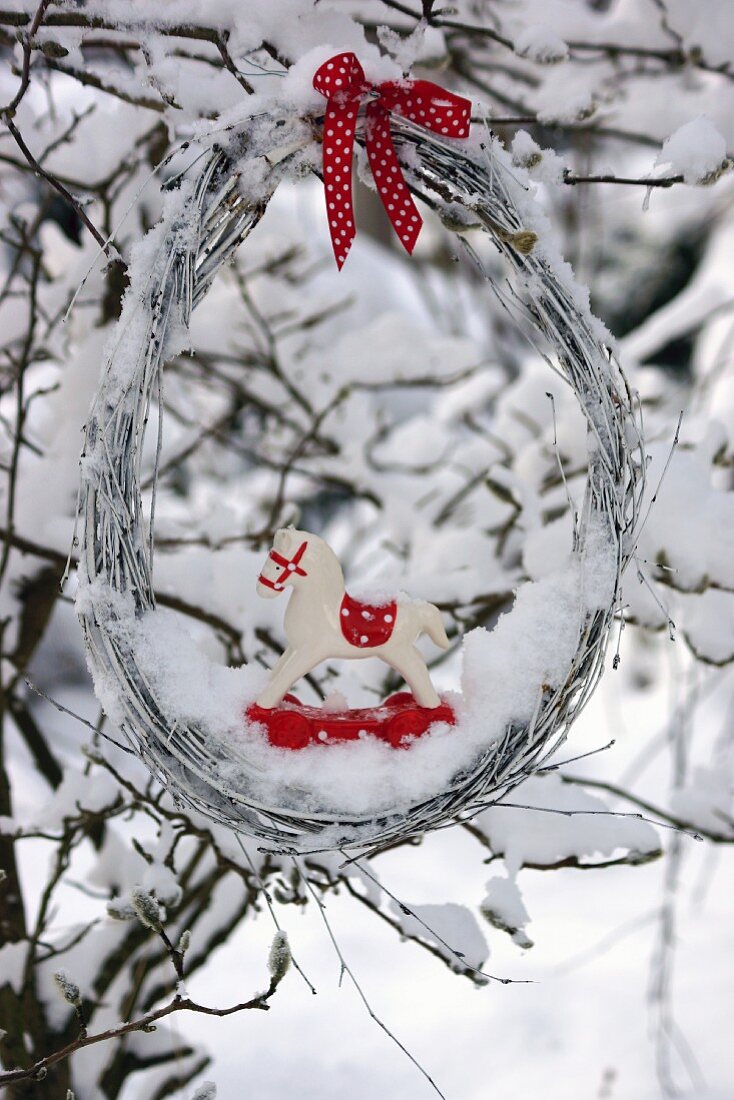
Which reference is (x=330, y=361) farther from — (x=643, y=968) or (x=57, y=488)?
(x=643, y=968)

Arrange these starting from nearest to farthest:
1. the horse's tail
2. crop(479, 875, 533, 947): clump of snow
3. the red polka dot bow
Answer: the red polka dot bow < the horse's tail < crop(479, 875, 533, 947): clump of snow

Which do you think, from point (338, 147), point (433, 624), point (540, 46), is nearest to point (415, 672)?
point (433, 624)

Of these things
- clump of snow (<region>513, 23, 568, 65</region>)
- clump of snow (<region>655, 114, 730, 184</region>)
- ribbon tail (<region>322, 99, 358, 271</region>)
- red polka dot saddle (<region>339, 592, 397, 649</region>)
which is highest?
clump of snow (<region>513, 23, 568, 65</region>)

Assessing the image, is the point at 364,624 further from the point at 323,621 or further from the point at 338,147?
the point at 338,147

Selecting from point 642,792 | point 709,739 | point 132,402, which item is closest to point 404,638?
point 132,402

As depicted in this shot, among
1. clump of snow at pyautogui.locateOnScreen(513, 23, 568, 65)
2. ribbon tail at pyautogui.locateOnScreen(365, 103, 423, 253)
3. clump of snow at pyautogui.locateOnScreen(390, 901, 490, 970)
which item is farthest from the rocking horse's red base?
clump of snow at pyautogui.locateOnScreen(513, 23, 568, 65)

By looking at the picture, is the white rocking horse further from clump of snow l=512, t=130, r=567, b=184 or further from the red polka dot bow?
clump of snow l=512, t=130, r=567, b=184

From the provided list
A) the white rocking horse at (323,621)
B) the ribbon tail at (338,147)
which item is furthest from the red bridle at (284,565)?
the ribbon tail at (338,147)
